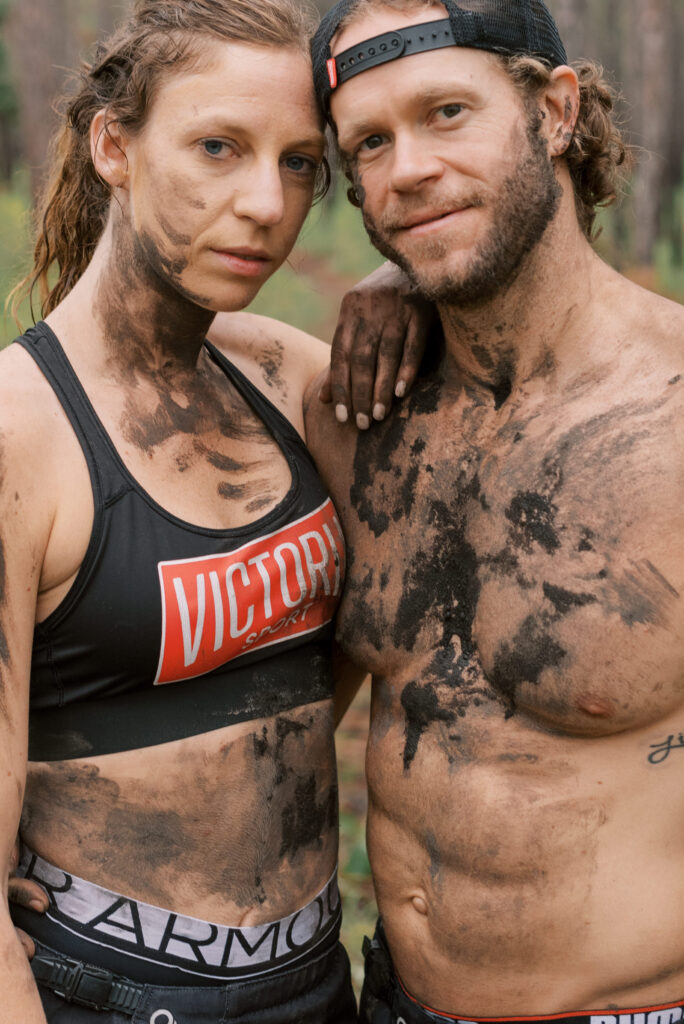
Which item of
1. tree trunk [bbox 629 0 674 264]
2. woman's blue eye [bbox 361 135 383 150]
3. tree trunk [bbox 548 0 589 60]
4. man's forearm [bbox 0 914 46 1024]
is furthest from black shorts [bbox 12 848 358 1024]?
tree trunk [bbox 629 0 674 264]

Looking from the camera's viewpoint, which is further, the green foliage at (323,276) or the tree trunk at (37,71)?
the tree trunk at (37,71)

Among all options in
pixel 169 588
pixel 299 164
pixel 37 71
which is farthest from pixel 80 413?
pixel 37 71

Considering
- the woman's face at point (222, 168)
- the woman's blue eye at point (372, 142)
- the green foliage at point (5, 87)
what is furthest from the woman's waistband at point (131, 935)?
the green foliage at point (5, 87)

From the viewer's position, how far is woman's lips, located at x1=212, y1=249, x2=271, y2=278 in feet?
7.36

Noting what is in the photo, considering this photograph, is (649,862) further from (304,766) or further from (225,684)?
(225,684)

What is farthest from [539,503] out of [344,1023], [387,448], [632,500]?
[344,1023]

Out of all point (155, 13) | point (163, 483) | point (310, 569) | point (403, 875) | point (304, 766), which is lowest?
point (403, 875)

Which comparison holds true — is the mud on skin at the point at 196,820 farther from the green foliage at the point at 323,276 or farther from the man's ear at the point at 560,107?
the green foliage at the point at 323,276

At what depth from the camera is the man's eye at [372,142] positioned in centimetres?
233

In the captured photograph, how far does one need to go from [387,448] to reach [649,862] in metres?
1.03

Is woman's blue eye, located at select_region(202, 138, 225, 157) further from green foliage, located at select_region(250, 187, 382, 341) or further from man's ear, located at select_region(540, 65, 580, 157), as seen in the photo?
green foliage, located at select_region(250, 187, 382, 341)

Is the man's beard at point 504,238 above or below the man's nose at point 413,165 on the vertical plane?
below

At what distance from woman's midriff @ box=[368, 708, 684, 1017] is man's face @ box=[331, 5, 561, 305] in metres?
0.95

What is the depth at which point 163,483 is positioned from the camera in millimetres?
2213
